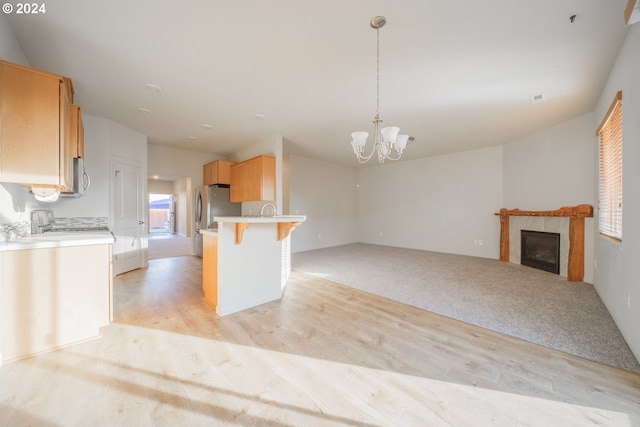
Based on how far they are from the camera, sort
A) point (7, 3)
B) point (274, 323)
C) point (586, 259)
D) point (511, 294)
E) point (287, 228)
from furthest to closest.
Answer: point (586, 259) < point (511, 294) < point (287, 228) < point (274, 323) < point (7, 3)

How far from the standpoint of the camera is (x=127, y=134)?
439cm

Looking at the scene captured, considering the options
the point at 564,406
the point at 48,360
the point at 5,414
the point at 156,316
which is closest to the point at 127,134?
the point at 156,316

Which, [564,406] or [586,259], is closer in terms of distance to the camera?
[564,406]

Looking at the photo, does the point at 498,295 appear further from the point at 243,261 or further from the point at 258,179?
the point at 258,179

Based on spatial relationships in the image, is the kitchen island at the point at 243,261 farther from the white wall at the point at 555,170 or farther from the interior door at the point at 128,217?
the white wall at the point at 555,170

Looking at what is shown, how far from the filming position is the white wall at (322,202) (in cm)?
669

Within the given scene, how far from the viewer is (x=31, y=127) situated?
1853 mm

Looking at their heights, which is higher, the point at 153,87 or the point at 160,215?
the point at 153,87

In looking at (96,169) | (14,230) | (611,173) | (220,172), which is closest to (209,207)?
(220,172)

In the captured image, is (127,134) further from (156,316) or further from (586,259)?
(586,259)

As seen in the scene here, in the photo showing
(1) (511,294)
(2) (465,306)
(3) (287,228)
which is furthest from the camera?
(1) (511,294)

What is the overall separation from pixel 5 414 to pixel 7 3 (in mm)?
2768

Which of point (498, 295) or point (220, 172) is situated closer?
point (498, 295)

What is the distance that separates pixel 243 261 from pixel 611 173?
457 centimetres
